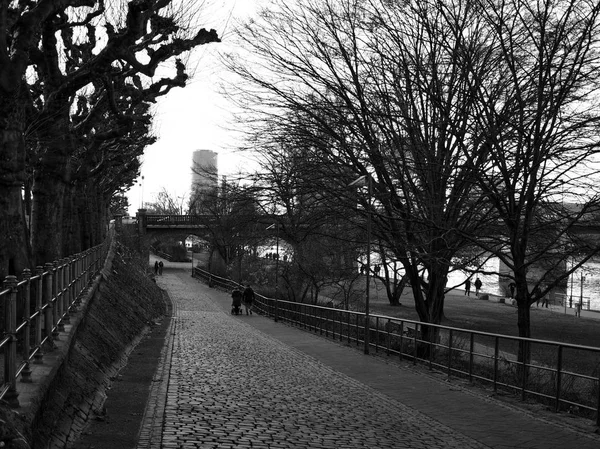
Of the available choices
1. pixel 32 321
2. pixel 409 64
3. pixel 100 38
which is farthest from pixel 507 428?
pixel 100 38

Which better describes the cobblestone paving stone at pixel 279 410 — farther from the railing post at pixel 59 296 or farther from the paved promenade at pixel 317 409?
the railing post at pixel 59 296

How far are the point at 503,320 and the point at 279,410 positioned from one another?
37532 mm

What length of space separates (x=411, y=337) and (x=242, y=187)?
6378 mm

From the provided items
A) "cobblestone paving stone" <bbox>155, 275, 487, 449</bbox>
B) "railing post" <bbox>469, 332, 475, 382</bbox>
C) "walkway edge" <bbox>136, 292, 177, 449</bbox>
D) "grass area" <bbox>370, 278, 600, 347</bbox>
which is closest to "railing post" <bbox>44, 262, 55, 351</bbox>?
"walkway edge" <bbox>136, 292, 177, 449</bbox>

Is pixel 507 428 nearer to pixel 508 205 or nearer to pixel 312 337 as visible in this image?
pixel 508 205

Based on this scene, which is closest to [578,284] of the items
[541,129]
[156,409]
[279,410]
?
[541,129]

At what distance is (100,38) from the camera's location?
20062 mm

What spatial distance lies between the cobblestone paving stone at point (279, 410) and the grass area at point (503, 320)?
23.0m

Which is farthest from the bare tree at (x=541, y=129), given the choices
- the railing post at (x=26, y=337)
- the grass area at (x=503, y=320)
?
the grass area at (x=503, y=320)

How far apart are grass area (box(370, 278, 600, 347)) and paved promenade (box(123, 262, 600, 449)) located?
22.0 metres

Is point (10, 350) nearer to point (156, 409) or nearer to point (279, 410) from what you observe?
point (156, 409)

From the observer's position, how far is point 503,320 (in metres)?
46.2

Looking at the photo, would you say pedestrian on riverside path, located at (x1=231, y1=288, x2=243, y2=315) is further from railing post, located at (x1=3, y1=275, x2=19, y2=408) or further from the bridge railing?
the bridge railing

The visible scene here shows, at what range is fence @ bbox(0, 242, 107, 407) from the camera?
650 cm
